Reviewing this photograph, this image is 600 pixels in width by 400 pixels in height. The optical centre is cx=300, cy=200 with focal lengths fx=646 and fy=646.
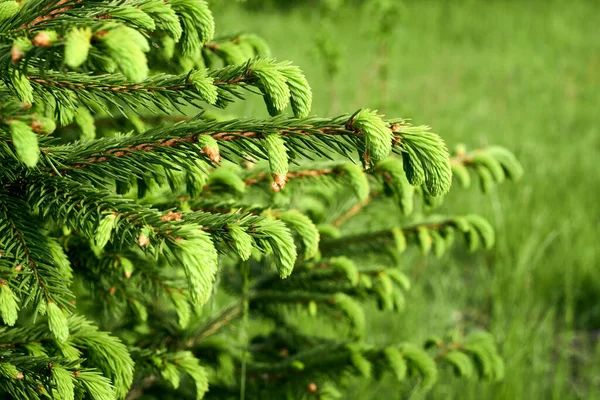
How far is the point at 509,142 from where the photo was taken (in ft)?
20.3

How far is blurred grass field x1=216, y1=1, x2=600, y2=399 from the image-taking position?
2.97 metres

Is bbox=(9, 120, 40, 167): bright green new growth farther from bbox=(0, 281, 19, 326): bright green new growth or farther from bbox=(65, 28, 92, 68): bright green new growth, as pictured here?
bbox=(0, 281, 19, 326): bright green new growth

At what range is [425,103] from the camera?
7.70 metres

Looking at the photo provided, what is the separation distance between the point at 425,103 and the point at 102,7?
23.0 ft

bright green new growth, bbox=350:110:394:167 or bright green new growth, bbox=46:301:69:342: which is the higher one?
bright green new growth, bbox=350:110:394:167

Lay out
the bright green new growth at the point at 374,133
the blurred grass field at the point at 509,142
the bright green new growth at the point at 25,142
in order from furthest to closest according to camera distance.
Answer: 1. the blurred grass field at the point at 509,142
2. the bright green new growth at the point at 374,133
3. the bright green new growth at the point at 25,142

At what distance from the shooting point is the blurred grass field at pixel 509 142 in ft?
9.74

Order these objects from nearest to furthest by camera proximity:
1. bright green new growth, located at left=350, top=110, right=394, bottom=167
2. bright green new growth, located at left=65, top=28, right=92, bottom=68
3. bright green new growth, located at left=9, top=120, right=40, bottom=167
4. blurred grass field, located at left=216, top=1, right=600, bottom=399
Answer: bright green new growth, located at left=65, top=28, right=92, bottom=68 < bright green new growth, located at left=9, top=120, right=40, bottom=167 < bright green new growth, located at left=350, top=110, right=394, bottom=167 < blurred grass field, located at left=216, top=1, right=600, bottom=399

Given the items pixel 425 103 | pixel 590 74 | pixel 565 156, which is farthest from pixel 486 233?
pixel 590 74

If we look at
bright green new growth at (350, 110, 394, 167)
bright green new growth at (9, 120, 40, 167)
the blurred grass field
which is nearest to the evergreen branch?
bright green new growth at (9, 120, 40, 167)

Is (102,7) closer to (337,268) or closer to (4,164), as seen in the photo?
(4,164)

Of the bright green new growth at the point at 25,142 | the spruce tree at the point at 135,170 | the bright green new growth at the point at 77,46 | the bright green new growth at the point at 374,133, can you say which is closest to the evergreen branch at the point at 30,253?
the spruce tree at the point at 135,170

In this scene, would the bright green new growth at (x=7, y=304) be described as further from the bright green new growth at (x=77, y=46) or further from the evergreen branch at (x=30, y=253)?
the bright green new growth at (x=77, y=46)

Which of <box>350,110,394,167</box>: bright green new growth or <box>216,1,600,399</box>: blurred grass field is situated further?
<box>216,1,600,399</box>: blurred grass field
